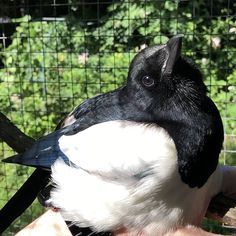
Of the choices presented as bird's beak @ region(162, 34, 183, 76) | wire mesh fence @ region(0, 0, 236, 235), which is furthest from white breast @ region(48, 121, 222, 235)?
wire mesh fence @ region(0, 0, 236, 235)

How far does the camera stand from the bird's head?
3.43 feet

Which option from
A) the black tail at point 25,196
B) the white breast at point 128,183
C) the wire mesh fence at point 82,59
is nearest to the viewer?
the white breast at point 128,183

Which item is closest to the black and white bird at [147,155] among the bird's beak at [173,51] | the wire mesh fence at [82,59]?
the bird's beak at [173,51]

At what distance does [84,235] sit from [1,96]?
141cm

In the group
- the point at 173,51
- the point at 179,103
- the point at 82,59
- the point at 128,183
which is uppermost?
the point at 173,51

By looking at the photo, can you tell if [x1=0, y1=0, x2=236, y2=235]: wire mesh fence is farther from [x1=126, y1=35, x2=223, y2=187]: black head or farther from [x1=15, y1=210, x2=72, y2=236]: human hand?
[x1=126, y1=35, x2=223, y2=187]: black head

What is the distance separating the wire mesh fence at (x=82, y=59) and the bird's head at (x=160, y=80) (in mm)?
1093

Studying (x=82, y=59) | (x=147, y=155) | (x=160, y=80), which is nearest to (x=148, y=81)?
(x=160, y=80)

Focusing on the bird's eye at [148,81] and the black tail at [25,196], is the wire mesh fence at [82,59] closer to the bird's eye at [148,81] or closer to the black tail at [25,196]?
the black tail at [25,196]

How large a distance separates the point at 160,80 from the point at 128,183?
8.4 inches

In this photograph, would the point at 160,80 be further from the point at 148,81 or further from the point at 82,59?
the point at 82,59

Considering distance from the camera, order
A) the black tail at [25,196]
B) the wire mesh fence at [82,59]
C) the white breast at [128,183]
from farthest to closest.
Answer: the wire mesh fence at [82,59] < the black tail at [25,196] < the white breast at [128,183]

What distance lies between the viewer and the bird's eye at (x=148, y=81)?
106 centimetres

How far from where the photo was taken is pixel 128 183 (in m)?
1.01
